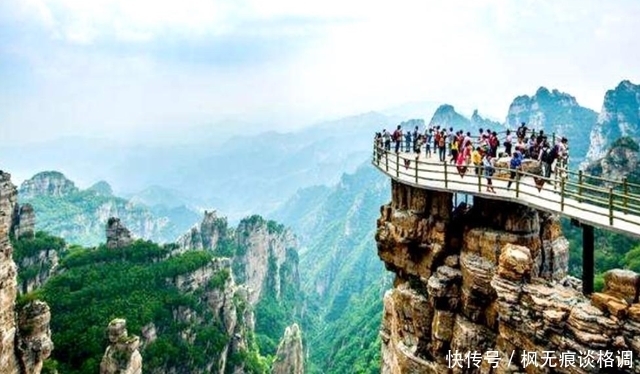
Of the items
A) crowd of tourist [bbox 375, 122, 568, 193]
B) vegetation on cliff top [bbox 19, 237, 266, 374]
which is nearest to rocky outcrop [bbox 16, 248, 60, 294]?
vegetation on cliff top [bbox 19, 237, 266, 374]

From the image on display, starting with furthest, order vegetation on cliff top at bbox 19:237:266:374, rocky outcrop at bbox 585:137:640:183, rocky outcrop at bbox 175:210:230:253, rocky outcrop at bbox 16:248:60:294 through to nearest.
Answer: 1. rocky outcrop at bbox 175:210:230:253
2. rocky outcrop at bbox 16:248:60:294
3. rocky outcrop at bbox 585:137:640:183
4. vegetation on cliff top at bbox 19:237:266:374

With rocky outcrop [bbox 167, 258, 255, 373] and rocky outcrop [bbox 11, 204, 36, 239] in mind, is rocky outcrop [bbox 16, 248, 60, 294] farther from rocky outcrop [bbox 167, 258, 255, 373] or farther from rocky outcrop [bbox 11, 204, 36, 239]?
rocky outcrop [bbox 167, 258, 255, 373]

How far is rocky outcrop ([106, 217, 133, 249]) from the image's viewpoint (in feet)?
315

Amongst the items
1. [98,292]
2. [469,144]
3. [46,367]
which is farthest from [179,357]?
[469,144]

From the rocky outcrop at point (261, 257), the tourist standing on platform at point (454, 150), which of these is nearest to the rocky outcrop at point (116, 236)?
the rocky outcrop at point (261, 257)

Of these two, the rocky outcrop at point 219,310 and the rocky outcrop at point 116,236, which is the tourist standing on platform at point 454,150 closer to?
the rocky outcrop at point 219,310

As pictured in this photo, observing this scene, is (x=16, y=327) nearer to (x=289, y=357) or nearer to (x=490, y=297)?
(x=490, y=297)

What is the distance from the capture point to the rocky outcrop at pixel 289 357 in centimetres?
8781

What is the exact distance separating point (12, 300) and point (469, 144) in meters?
26.1

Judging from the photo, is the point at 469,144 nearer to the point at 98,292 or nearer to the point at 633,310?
the point at 633,310

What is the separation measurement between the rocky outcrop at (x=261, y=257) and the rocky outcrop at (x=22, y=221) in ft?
184

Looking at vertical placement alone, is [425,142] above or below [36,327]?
above

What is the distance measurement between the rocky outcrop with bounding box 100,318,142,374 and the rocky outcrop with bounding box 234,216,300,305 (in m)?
85.6

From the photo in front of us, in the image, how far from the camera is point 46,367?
1722 inches
